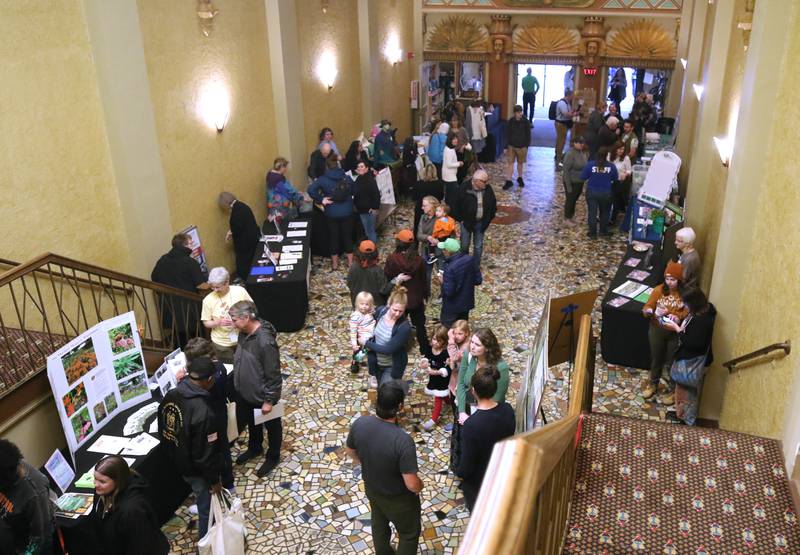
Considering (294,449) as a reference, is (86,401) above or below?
above

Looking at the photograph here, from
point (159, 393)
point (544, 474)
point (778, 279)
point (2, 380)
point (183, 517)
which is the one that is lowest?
point (183, 517)

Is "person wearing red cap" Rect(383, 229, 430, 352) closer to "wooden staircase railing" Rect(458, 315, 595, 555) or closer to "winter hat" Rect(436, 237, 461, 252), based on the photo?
"winter hat" Rect(436, 237, 461, 252)

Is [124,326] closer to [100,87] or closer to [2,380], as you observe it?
[2,380]

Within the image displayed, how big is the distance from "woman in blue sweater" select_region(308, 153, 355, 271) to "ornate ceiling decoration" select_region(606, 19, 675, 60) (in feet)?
34.0

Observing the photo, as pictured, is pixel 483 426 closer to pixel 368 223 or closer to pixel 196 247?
pixel 196 247

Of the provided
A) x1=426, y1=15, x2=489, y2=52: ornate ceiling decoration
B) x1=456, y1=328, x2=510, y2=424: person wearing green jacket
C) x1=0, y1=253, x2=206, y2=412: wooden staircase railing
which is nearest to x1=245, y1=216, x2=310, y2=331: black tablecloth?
x1=0, y1=253, x2=206, y2=412: wooden staircase railing

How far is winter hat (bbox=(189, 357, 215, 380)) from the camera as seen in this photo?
4.42m

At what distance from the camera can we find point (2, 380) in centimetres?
495

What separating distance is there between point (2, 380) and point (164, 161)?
3.44 meters

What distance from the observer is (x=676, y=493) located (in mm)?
3418

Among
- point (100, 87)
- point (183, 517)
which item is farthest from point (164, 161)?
point (183, 517)

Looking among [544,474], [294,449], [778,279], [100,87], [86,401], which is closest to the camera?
[544,474]

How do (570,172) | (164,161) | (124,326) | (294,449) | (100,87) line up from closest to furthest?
1. (124,326)
2. (294,449)
3. (100,87)
4. (164,161)
5. (570,172)

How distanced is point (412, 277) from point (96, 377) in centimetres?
317
